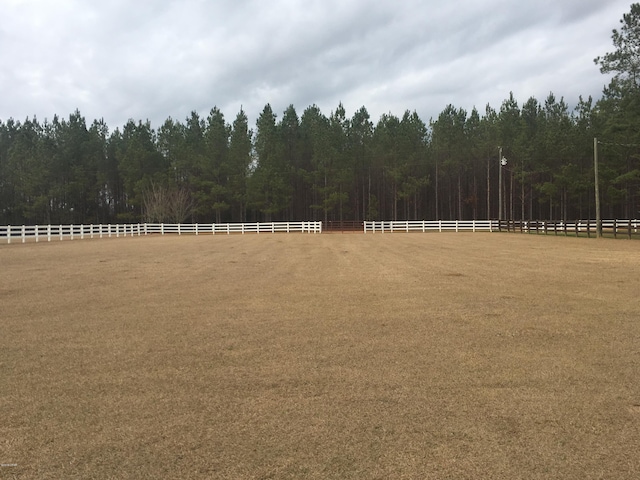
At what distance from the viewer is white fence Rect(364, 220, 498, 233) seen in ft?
160

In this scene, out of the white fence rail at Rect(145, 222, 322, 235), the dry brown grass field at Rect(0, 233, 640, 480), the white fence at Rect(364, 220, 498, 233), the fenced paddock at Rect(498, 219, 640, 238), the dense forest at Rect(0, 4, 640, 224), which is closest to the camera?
the dry brown grass field at Rect(0, 233, 640, 480)

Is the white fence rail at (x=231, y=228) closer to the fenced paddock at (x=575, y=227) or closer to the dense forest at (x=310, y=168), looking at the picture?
the dense forest at (x=310, y=168)

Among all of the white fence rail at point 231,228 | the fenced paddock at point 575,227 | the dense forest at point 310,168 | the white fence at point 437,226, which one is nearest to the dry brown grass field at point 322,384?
the fenced paddock at point 575,227

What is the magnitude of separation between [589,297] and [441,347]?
5.00 metres

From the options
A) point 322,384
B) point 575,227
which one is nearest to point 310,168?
point 575,227

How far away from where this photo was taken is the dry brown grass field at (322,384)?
317cm

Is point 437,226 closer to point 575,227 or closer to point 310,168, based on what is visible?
point 575,227

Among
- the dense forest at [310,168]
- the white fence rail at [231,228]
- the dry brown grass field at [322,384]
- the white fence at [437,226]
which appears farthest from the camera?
the dense forest at [310,168]

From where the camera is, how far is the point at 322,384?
4574 millimetres

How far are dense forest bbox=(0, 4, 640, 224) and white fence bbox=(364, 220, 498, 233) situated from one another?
1362cm

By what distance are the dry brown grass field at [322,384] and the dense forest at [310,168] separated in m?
54.1

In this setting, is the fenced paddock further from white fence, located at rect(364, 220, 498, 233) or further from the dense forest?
the dense forest

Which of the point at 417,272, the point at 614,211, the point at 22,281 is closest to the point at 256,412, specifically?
the point at 417,272

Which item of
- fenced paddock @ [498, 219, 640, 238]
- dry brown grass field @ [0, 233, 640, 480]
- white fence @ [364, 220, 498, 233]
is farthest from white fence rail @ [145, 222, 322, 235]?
dry brown grass field @ [0, 233, 640, 480]
